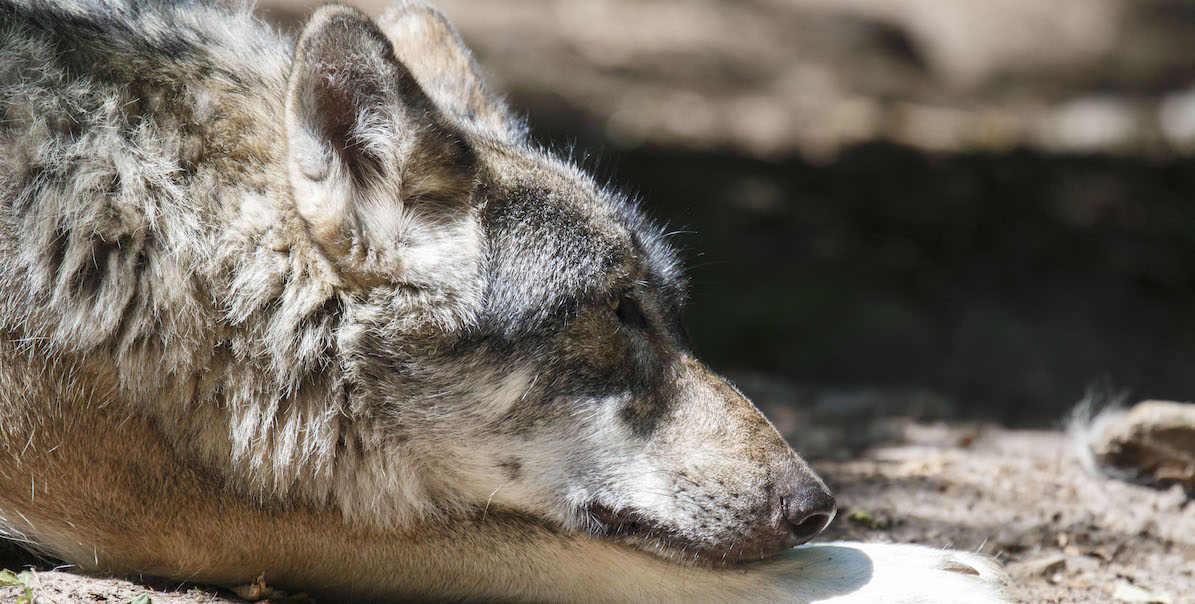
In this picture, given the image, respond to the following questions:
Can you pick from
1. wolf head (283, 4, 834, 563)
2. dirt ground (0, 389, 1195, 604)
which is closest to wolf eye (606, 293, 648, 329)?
wolf head (283, 4, 834, 563)

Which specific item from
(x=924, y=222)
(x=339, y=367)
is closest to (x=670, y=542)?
(x=339, y=367)

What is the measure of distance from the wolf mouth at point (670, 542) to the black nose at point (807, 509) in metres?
0.06

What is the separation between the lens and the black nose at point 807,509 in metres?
3.05

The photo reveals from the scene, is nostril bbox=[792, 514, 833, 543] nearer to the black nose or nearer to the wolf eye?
the black nose

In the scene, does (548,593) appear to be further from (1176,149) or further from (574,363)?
(1176,149)

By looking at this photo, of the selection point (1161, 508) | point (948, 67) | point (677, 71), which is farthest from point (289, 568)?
point (948, 67)

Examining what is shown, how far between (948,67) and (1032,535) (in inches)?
466

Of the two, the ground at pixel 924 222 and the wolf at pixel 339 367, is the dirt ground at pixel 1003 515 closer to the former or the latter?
the ground at pixel 924 222

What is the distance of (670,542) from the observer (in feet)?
10.2

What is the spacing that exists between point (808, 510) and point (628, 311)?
2.64ft

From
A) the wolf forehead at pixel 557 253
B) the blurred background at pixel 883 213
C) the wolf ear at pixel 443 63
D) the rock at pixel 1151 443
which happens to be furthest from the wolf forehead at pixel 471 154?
the rock at pixel 1151 443

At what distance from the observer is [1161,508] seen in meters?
4.14

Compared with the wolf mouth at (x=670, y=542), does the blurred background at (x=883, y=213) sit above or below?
above

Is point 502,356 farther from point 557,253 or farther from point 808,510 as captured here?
point 808,510
